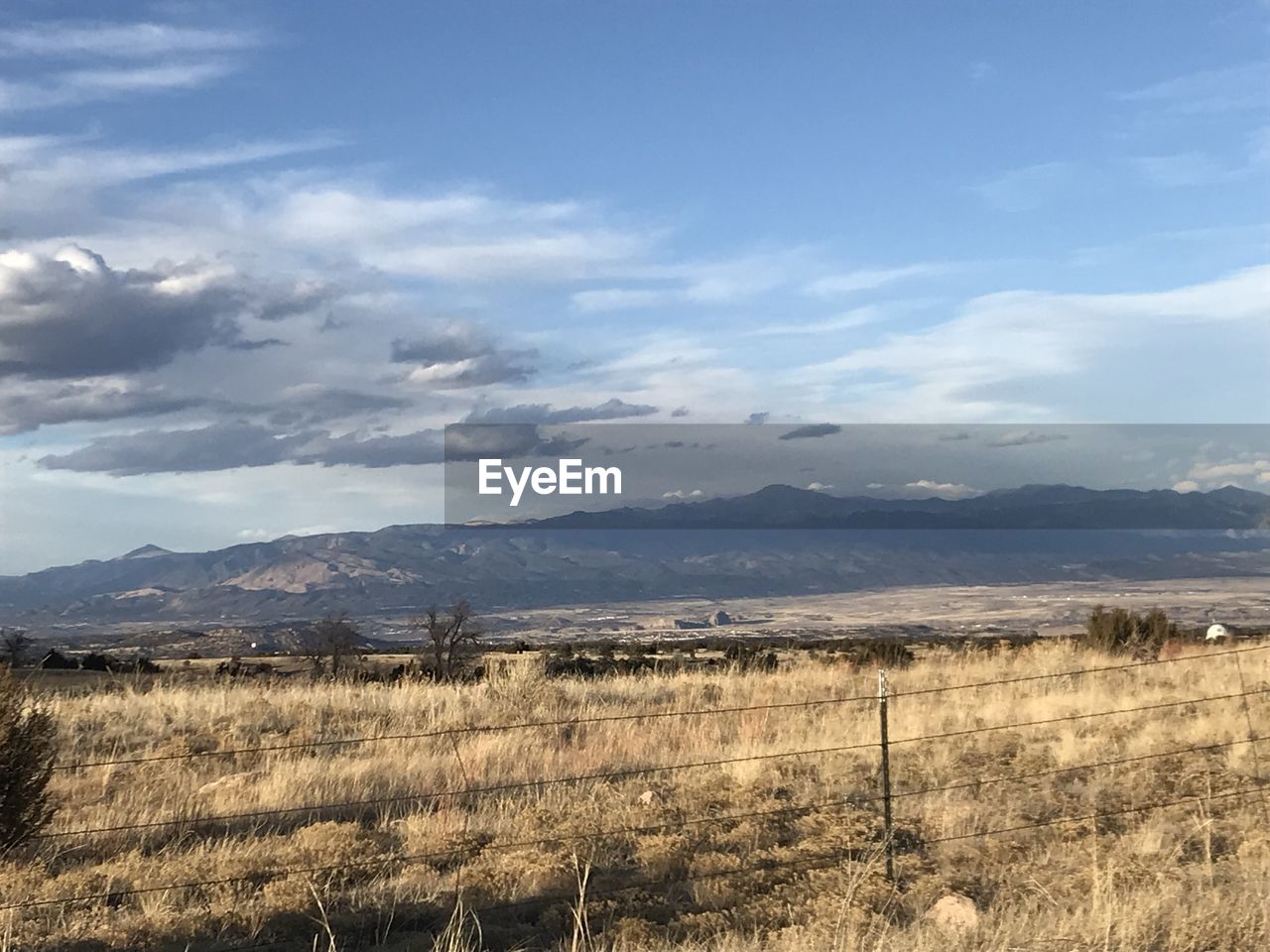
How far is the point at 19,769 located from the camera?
8953 mm

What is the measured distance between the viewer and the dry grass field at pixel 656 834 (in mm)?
7250

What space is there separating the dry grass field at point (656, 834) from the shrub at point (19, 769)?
0.83 feet

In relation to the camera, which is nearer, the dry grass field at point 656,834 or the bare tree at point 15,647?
the dry grass field at point 656,834

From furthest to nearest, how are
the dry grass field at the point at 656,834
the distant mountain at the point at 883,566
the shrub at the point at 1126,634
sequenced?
the distant mountain at the point at 883,566, the shrub at the point at 1126,634, the dry grass field at the point at 656,834

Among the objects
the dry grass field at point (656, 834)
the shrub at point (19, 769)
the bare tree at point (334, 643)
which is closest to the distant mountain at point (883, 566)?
the bare tree at point (334, 643)

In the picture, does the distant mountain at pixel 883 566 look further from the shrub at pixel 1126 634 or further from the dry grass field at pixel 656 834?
the dry grass field at pixel 656 834

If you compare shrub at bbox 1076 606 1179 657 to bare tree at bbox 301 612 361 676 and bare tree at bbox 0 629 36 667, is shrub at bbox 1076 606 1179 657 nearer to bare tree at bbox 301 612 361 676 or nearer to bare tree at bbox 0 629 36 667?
bare tree at bbox 301 612 361 676

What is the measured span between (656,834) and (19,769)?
16.9ft

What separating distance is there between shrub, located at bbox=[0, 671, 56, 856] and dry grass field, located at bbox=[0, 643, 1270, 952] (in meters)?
0.25

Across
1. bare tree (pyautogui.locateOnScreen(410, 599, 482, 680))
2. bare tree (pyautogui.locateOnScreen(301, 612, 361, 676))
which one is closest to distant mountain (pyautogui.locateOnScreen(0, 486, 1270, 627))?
bare tree (pyautogui.locateOnScreen(301, 612, 361, 676))

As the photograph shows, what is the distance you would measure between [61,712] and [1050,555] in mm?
155626

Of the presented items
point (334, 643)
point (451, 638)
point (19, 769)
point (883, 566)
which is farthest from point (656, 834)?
point (883, 566)

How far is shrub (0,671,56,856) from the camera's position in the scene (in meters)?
8.87

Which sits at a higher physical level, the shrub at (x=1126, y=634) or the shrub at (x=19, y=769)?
the shrub at (x=19, y=769)
